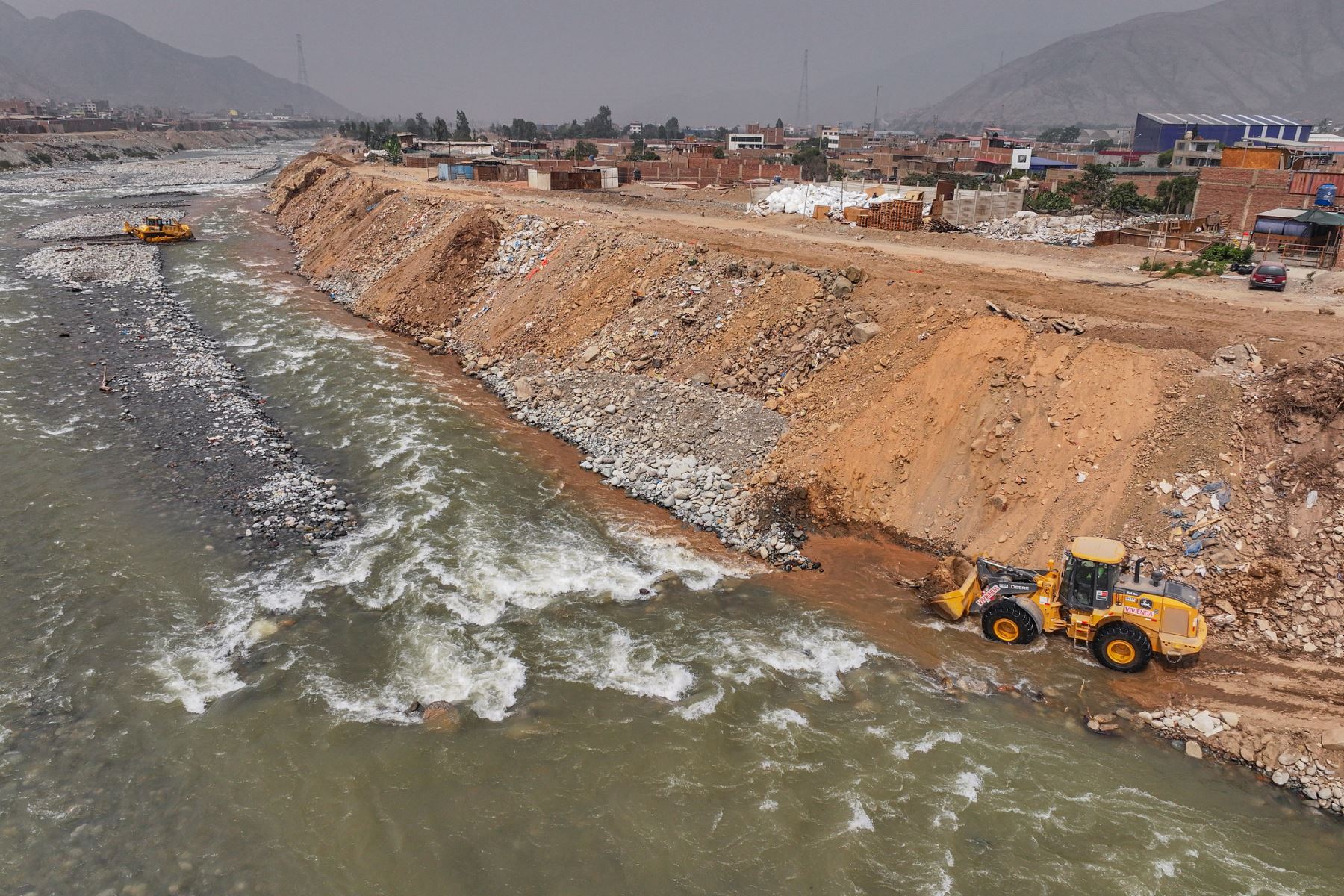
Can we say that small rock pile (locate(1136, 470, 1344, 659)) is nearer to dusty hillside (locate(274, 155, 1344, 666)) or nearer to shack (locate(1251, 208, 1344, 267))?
dusty hillside (locate(274, 155, 1344, 666))

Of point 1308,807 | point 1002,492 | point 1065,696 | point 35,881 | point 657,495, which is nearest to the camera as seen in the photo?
point 35,881

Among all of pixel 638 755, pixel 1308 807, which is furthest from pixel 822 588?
pixel 1308 807

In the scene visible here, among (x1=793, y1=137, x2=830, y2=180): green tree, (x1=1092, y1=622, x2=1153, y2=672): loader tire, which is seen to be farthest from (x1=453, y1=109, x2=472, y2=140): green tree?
(x1=1092, y1=622, x2=1153, y2=672): loader tire

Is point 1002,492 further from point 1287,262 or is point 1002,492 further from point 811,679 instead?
point 1287,262

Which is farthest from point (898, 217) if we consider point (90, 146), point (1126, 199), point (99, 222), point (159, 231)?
point (90, 146)

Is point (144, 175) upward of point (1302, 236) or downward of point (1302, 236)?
upward

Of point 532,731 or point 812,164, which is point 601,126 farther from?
point 532,731

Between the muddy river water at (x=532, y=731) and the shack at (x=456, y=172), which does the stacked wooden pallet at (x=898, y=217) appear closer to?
the muddy river water at (x=532, y=731)
